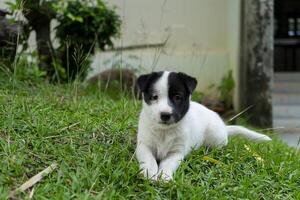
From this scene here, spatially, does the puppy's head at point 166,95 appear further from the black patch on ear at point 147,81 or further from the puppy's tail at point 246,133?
the puppy's tail at point 246,133

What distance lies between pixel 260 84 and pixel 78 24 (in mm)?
3332

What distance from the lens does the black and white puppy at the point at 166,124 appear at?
4148mm

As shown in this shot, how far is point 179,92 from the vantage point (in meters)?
4.18

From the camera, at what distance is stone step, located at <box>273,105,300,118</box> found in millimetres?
10695

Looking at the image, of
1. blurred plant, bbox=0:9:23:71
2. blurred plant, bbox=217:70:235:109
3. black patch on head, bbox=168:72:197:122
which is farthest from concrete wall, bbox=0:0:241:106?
black patch on head, bbox=168:72:197:122

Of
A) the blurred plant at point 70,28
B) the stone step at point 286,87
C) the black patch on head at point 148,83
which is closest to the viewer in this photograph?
the black patch on head at point 148,83

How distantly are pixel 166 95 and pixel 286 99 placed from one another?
745 centimetres

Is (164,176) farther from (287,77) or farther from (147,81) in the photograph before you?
(287,77)

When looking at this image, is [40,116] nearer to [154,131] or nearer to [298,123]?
[154,131]

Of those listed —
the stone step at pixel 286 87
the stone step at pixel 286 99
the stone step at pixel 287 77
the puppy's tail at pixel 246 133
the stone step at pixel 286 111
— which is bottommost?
the stone step at pixel 286 111

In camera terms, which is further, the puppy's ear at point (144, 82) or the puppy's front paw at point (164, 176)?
the puppy's ear at point (144, 82)

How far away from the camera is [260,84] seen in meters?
9.88

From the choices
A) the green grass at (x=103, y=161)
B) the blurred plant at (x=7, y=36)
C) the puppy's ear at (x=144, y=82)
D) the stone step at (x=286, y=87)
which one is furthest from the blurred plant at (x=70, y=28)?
the stone step at (x=286, y=87)

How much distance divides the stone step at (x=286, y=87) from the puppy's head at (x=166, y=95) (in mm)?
7555
